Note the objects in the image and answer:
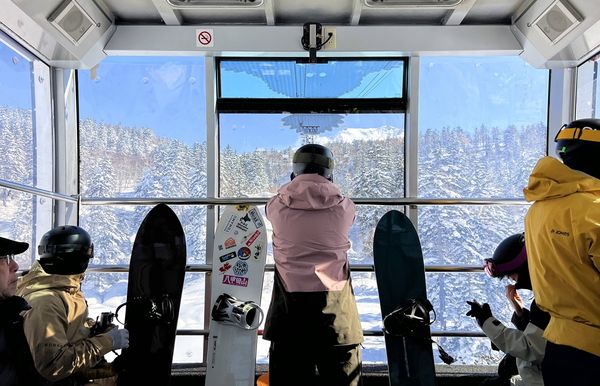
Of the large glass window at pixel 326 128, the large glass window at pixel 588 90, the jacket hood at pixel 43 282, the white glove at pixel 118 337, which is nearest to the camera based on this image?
the jacket hood at pixel 43 282

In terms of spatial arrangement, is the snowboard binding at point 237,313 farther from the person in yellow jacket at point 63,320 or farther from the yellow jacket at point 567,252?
the yellow jacket at point 567,252

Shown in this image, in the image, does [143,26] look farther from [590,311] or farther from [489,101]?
[590,311]

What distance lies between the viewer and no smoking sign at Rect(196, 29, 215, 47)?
309 cm

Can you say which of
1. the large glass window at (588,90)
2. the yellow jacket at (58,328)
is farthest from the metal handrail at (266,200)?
the yellow jacket at (58,328)

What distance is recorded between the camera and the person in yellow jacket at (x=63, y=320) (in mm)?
1718

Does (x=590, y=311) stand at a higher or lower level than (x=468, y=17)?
lower

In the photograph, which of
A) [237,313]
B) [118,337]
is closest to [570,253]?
[237,313]

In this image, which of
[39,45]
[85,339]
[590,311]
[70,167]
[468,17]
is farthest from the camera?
[70,167]

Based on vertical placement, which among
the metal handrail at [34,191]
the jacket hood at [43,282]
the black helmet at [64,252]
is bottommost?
the jacket hood at [43,282]

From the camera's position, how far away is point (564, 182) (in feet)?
5.56

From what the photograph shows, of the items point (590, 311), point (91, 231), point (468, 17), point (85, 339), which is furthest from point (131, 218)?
point (590, 311)

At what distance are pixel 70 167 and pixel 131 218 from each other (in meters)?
0.52

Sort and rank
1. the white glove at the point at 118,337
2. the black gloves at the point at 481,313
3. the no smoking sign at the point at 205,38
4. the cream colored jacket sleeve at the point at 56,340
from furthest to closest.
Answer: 1. the no smoking sign at the point at 205,38
2. the black gloves at the point at 481,313
3. the white glove at the point at 118,337
4. the cream colored jacket sleeve at the point at 56,340

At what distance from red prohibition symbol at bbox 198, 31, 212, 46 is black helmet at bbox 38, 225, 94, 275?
5.02ft
